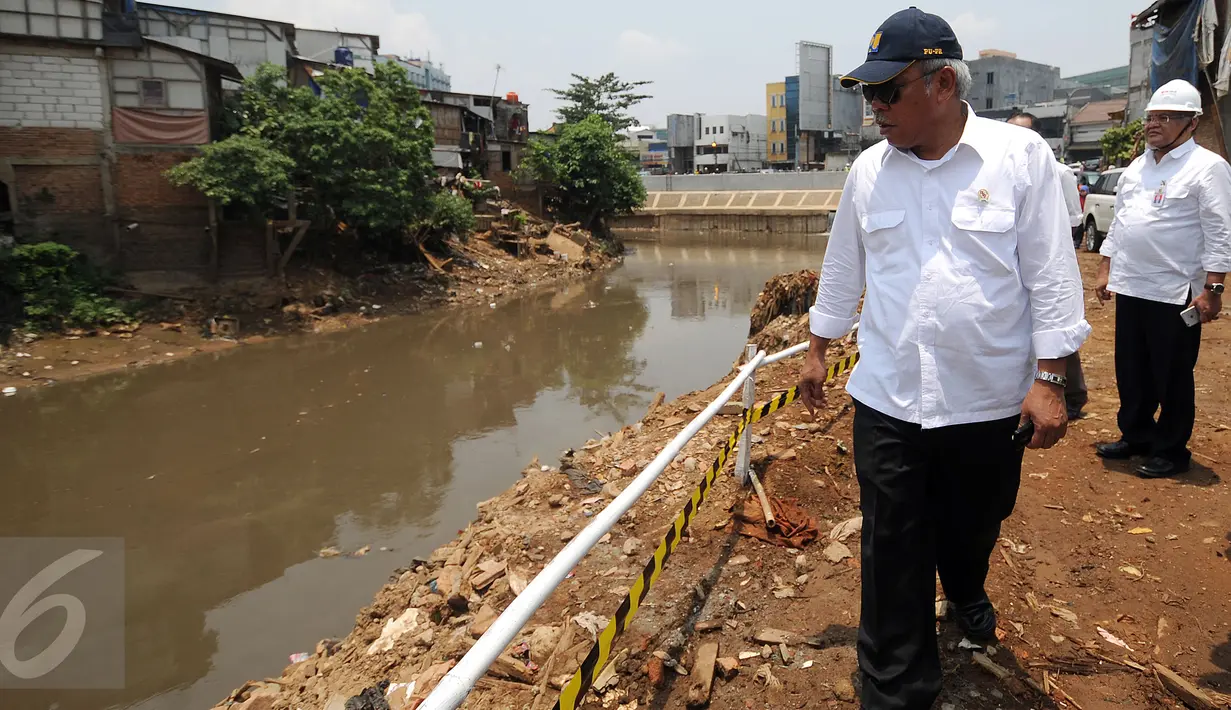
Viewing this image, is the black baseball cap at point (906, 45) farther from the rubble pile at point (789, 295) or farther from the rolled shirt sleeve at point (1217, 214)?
the rubble pile at point (789, 295)

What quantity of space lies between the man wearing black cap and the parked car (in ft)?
44.8

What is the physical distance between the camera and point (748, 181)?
141ft

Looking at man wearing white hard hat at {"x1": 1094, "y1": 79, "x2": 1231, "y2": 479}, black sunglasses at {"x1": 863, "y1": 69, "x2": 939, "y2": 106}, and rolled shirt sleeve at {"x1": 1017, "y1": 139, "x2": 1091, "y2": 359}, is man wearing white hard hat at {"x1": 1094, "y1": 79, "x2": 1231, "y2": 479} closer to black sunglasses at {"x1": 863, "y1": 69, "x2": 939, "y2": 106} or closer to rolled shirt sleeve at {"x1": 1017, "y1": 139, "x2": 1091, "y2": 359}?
Result: rolled shirt sleeve at {"x1": 1017, "y1": 139, "x2": 1091, "y2": 359}

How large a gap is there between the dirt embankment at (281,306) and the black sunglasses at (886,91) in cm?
1294

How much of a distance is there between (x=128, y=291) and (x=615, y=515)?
571 inches

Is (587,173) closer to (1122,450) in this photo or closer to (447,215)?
(447,215)

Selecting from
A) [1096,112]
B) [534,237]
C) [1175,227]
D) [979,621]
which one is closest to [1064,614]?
[979,621]

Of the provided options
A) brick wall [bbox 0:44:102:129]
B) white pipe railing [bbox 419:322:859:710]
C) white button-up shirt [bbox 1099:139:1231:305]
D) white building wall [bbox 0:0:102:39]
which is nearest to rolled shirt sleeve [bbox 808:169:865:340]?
white pipe railing [bbox 419:322:859:710]

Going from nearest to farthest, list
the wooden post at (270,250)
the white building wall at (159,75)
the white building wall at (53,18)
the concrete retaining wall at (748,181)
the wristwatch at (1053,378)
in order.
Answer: the wristwatch at (1053,378) < the white building wall at (53,18) < the white building wall at (159,75) < the wooden post at (270,250) < the concrete retaining wall at (748,181)

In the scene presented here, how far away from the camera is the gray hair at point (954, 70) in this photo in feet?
6.72

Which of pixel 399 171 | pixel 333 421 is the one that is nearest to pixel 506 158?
pixel 399 171

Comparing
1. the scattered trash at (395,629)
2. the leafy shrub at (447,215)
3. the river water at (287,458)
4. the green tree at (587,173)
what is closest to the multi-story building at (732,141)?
the green tree at (587,173)

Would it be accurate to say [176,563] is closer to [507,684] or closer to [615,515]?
[507,684]

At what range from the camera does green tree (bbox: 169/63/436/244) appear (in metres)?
13.7
